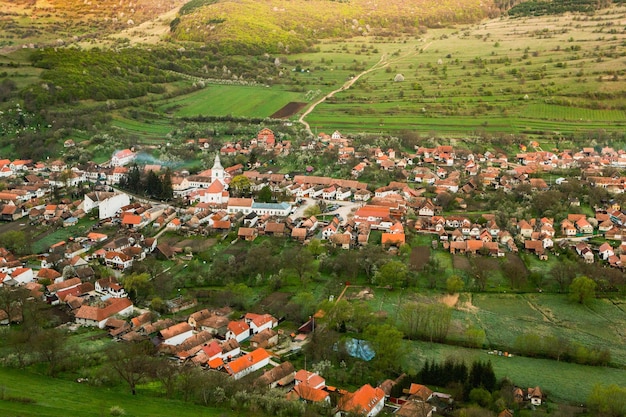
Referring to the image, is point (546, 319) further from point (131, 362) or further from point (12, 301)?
point (12, 301)

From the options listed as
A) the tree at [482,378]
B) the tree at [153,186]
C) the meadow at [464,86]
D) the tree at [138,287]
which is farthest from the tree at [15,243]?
the meadow at [464,86]

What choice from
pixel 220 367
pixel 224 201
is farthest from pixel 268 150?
Result: pixel 220 367

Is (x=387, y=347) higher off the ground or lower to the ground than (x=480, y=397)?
higher

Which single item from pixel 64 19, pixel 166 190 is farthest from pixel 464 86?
pixel 64 19

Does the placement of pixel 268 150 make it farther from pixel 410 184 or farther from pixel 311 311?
pixel 311 311

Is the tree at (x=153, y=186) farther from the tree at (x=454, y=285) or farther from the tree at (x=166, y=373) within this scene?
the tree at (x=166, y=373)

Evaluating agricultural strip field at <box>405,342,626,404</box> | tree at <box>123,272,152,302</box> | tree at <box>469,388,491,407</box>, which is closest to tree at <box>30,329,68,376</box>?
tree at <box>123,272,152,302</box>
